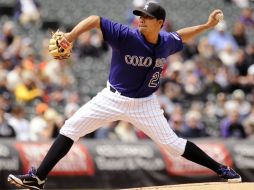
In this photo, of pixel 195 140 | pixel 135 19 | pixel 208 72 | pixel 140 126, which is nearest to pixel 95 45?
pixel 135 19

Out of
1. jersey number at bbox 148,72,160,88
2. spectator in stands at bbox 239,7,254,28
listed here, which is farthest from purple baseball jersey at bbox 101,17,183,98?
spectator in stands at bbox 239,7,254,28

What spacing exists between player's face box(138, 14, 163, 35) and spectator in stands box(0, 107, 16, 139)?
525 centimetres

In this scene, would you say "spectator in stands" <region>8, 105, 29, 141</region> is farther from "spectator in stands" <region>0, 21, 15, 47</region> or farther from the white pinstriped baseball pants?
the white pinstriped baseball pants

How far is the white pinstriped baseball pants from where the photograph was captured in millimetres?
6953

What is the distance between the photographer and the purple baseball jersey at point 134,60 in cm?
683

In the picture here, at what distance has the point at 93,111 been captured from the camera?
22.8 feet

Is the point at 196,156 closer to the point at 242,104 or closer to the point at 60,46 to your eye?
the point at 60,46

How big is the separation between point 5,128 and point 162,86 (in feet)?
12.7

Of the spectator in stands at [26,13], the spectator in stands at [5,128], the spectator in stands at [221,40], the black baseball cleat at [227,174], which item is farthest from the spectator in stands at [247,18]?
the black baseball cleat at [227,174]

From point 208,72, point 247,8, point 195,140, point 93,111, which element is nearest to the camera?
point 93,111

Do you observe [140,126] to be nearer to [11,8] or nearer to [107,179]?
[107,179]

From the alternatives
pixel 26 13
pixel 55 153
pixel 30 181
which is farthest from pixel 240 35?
pixel 30 181

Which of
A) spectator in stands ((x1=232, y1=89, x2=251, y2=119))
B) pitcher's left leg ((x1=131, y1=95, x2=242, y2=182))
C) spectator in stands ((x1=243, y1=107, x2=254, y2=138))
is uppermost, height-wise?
pitcher's left leg ((x1=131, y1=95, x2=242, y2=182))

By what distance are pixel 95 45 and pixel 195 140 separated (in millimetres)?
4474
